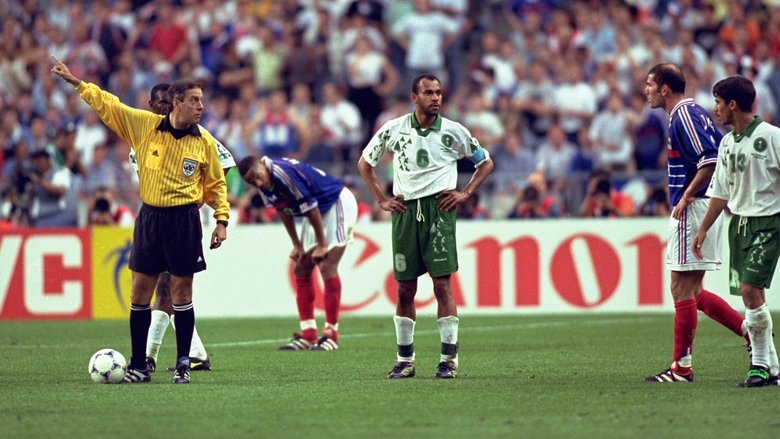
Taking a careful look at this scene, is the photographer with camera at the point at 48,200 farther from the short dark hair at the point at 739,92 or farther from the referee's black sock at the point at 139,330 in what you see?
the short dark hair at the point at 739,92

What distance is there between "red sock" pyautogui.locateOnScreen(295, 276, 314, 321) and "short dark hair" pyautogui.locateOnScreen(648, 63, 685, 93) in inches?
216

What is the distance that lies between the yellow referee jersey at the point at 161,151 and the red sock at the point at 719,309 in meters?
3.87

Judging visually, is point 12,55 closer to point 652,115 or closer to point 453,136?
point 652,115

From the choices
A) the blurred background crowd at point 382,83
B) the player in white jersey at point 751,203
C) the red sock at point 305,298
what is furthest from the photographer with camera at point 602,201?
the player in white jersey at point 751,203

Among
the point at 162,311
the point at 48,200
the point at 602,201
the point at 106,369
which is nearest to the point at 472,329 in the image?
the point at 602,201

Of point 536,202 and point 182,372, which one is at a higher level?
point 536,202

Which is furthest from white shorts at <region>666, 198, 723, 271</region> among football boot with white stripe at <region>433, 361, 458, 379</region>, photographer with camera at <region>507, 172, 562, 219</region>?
photographer with camera at <region>507, 172, 562, 219</region>

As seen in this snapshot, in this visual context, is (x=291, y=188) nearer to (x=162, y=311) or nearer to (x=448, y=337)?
(x=162, y=311)

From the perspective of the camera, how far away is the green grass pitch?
8.16 meters

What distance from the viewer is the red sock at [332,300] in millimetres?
14977

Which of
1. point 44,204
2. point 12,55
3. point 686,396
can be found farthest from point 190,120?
point 12,55

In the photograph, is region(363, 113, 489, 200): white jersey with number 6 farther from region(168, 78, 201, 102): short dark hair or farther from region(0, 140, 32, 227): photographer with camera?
region(0, 140, 32, 227): photographer with camera

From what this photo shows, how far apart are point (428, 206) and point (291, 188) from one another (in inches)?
142

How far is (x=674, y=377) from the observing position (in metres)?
10.5
